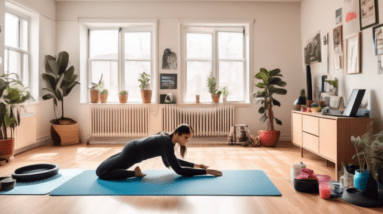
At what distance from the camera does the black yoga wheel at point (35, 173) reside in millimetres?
2875

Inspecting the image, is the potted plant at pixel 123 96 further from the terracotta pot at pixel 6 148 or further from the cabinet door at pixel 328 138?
the cabinet door at pixel 328 138

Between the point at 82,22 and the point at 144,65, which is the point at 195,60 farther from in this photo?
the point at 82,22

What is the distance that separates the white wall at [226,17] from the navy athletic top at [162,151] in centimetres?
285

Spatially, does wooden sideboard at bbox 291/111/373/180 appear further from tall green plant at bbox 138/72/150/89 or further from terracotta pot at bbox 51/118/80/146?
terracotta pot at bbox 51/118/80/146

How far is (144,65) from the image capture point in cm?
585

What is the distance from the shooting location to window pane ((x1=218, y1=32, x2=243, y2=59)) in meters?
5.91

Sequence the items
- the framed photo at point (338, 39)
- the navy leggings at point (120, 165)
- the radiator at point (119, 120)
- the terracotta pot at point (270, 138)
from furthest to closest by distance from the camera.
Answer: the radiator at point (119, 120) < the terracotta pot at point (270, 138) < the framed photo at point (338, 39) < the navy leggings at point (120, 165)

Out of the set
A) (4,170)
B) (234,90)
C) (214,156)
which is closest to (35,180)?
→ (4,170)

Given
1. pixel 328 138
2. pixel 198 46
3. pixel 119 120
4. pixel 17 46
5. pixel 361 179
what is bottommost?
pixel 361 179

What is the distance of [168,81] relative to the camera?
559 centimetres

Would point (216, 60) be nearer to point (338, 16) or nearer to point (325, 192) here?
point (338, 16)

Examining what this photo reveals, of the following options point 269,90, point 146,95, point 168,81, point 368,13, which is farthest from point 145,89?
point 368,13

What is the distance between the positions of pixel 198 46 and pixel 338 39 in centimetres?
275

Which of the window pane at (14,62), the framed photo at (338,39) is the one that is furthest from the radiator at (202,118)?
the window pane at (14,62)
